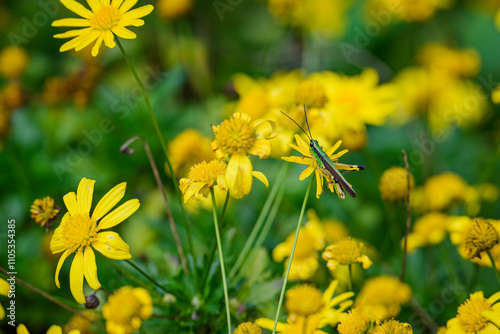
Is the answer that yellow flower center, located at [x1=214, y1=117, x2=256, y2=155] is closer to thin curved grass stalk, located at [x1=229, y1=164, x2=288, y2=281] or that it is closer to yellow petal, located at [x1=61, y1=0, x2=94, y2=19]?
thin curved grass stalk, located at [x1=229, y1=164, x2=288, y2=281]

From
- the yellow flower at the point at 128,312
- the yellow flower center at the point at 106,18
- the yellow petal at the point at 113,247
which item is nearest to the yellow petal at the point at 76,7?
the yellow flower center at the point at 106,18

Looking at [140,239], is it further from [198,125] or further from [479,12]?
[479,12]

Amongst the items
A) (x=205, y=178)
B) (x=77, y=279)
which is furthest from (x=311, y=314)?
(x=77, y=279)

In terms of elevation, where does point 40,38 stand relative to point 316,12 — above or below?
above

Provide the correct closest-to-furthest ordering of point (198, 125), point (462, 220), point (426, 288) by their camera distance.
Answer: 1. point (462, 220)
2. point (426, 288)
3. point (198, 125)

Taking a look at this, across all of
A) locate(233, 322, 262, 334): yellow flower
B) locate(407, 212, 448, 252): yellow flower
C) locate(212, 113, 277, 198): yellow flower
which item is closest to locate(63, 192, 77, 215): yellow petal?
locate(212, 113, 277, 198): yellow flower

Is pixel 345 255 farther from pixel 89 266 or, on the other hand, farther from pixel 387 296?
pixel 89 266

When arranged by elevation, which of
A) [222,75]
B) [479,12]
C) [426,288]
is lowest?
[426,288]

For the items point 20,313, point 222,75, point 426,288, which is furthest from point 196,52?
point 426,288
